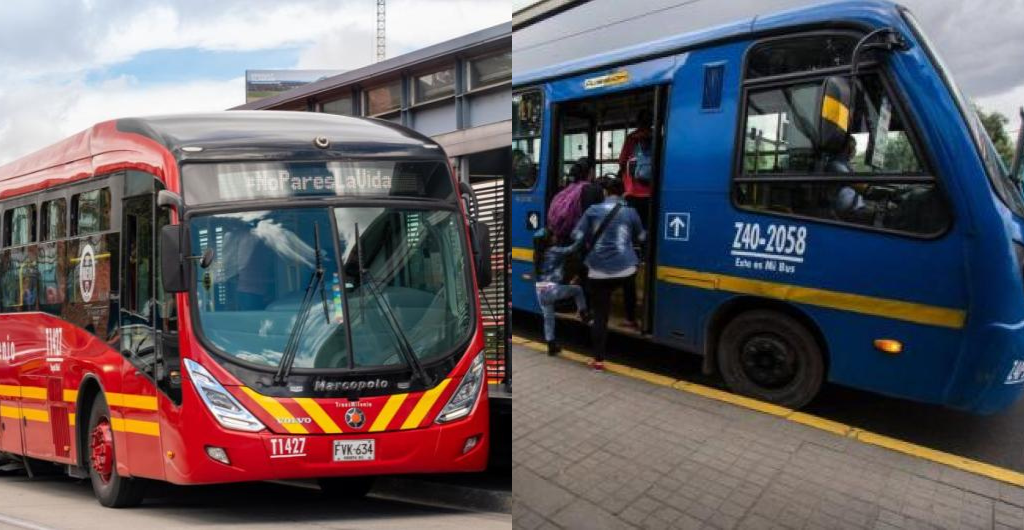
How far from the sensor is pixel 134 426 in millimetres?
5129

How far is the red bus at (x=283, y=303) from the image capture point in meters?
4.37

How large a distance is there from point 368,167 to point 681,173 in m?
4.24

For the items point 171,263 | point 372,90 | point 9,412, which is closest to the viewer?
point 171,263

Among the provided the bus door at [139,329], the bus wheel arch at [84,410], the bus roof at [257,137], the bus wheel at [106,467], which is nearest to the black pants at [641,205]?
the bus roof at [257,137]

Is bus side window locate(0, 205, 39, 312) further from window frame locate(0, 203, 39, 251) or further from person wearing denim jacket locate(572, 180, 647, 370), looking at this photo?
person wearing denim jacket locate(572, 180, 647, 370)

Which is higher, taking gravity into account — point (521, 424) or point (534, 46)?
point (534, 46)

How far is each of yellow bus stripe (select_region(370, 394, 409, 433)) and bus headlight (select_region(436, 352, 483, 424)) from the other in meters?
0.21

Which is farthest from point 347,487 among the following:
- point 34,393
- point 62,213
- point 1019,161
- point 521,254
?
point 1019,161

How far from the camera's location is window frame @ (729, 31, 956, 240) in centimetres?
81

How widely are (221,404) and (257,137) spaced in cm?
146

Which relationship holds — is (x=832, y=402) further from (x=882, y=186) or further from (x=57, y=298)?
(x=57, y=298)

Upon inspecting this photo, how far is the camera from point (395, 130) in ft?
17.7

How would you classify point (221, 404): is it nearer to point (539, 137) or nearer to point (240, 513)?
point (240, 513)

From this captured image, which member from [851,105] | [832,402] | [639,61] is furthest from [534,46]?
[832,402]
